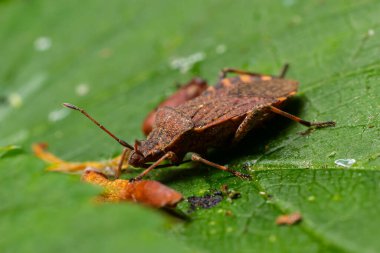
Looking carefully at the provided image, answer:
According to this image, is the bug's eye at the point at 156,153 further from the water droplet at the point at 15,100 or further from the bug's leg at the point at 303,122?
the water droplet at the point at 15,100

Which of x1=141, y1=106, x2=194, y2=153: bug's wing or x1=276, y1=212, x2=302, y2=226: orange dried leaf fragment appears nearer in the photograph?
x1=276, y1=212, x2=302, y2=226: orange dried leaf fragment

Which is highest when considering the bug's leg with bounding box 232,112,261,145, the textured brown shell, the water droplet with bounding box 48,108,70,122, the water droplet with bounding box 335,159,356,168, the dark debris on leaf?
the water droplet with bounding box 48,108,70,122

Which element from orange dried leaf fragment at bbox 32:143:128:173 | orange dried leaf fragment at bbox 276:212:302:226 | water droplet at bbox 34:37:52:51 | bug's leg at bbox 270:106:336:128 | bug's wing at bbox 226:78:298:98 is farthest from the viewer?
water droplet at bbox 34:37:52:51

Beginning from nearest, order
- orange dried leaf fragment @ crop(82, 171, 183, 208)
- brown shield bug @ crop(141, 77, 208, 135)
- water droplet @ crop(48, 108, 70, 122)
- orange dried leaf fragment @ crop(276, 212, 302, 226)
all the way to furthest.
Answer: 1. orange dried leaf fragment @ crop(276, 212, 302, 226)
2. orange dried leaf fragment @ crop(82, 171, 183, 208)
3. brown shield bug @ crop(141, 77, 208, 135)
4. water droplet @ crop(48, 108, 70, 122)

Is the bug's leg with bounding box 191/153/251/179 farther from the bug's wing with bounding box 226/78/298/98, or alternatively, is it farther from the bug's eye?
the bug's wing with bounding box 226/78/298/98

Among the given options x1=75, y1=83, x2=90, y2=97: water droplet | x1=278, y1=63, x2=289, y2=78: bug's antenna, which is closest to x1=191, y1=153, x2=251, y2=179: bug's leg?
x1=278, y1=63, x2=289, y2=78: bug's antenna

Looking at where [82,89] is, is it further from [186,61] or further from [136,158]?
[136,158]

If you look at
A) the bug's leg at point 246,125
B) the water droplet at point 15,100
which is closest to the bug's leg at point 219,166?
the bug's leg at point 246,125
